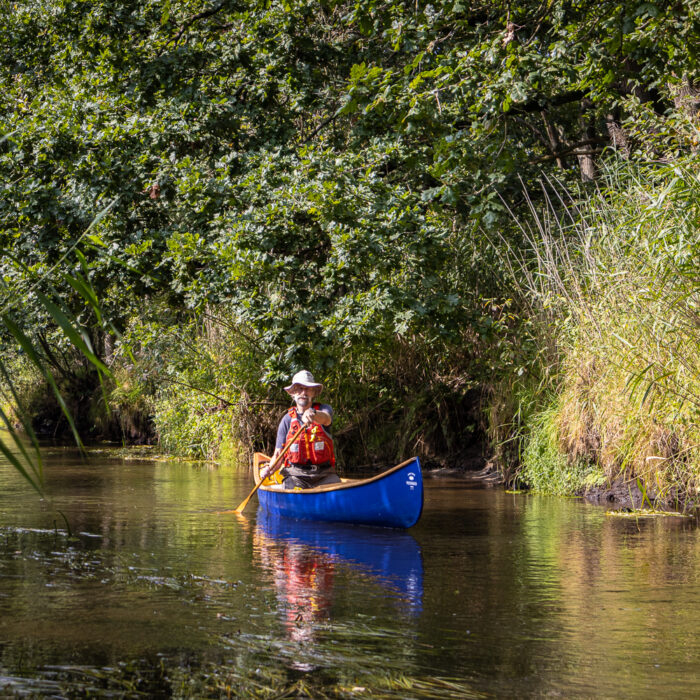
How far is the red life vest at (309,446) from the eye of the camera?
371 inches

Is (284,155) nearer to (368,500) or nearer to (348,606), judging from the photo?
(368,500)

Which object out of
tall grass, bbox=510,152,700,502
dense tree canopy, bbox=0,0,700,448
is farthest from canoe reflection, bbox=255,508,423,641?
dense tree canopy, bbox=0,0,700,448

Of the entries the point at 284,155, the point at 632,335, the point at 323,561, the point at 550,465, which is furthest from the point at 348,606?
the point at 284,155

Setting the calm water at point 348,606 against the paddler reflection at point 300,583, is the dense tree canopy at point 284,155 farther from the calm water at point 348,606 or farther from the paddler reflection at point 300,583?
→ the paddler reflection at point 300,583

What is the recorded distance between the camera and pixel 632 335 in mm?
8789

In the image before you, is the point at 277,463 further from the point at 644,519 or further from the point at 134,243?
the point at 134,243

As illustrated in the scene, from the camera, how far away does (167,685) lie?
3.76 m

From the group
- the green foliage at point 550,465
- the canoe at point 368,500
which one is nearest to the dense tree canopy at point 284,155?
the green foliage at point 550,465

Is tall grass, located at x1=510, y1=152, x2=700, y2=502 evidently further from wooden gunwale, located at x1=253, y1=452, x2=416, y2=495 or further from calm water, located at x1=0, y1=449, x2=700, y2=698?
wooden gunwale, located at x1=253, y1=452, x2=416, y2=495

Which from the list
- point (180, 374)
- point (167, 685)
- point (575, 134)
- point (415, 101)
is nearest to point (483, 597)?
point (167, 685)

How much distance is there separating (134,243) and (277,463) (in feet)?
16.4

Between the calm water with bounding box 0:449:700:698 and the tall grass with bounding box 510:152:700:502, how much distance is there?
2.41 feet

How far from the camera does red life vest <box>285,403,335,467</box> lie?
9422 mm

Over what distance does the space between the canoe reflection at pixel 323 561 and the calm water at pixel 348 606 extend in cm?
3
